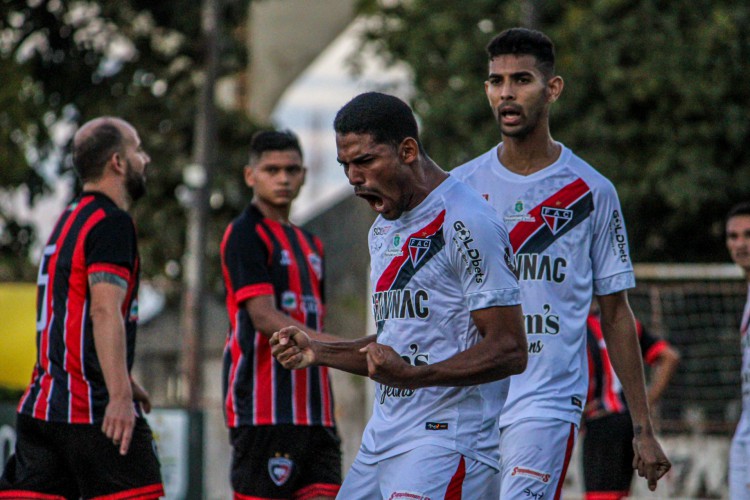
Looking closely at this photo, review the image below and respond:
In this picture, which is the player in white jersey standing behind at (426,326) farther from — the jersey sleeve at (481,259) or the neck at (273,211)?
the neck at (273,211)

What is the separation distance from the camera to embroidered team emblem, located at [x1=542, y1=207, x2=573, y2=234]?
18.2ft

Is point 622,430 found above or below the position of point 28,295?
below

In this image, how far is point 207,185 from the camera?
16750 millimetres

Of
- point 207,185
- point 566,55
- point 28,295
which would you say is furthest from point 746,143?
point 28,295

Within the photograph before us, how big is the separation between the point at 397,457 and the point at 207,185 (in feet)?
41.4

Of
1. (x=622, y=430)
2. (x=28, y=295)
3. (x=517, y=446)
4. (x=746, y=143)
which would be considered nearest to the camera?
(x=517, y=446)

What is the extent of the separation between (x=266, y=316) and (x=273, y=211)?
31.1 inches

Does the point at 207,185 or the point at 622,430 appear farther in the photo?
the point at 207,185

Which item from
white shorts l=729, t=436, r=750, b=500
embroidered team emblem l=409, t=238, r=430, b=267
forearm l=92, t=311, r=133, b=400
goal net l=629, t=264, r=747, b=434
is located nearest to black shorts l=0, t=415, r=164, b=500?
forearm l=92, t=311, r=133, b=400

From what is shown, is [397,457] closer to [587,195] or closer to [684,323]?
[587,195]

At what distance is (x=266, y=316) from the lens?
6449mm

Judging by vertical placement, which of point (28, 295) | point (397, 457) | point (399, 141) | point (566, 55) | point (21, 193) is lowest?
point (397, 457)

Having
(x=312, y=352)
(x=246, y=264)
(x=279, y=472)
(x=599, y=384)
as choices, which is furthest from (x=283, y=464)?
(x=599, y=384)

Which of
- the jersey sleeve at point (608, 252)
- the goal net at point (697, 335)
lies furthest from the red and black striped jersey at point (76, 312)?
the goal net at point (697, 335)
